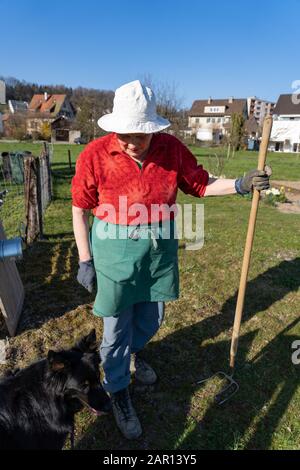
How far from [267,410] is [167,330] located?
1.42 m

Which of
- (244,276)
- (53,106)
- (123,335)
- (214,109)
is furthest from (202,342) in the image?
(214,109)

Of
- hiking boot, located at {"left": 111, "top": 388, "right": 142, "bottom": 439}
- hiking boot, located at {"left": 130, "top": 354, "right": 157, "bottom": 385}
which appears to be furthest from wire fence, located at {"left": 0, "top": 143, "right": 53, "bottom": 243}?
hiking boot, located at {"left": 111, "top": 388, "right": 142, "bottom": 439}

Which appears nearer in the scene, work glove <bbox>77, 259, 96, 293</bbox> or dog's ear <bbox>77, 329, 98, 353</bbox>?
dog's ear <bbox>77, 329, 98, 353</bbox>

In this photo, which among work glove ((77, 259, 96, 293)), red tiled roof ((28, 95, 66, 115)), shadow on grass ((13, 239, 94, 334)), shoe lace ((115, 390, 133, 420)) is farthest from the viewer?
red tiled roof ((28, 95, 66, 115))

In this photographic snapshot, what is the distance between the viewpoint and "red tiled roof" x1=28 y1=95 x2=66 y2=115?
254 feet

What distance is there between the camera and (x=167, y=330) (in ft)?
13.6

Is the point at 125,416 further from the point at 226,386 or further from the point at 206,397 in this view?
the point at 226,386

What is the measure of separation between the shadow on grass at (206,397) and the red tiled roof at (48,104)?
79.8 meters

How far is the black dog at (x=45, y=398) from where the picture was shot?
2053 millimetres

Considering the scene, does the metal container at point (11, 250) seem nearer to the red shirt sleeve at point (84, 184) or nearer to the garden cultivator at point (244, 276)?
the red shirt sleeve at point (84, 184)

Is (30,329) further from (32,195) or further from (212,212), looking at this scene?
(212,212)

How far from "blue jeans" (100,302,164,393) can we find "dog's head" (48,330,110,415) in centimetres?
35

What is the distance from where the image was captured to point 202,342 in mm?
3979

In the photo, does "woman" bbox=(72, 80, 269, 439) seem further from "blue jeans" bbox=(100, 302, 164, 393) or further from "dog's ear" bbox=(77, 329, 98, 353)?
"dog's ear" bbox=(77, 329, 98, 353)
